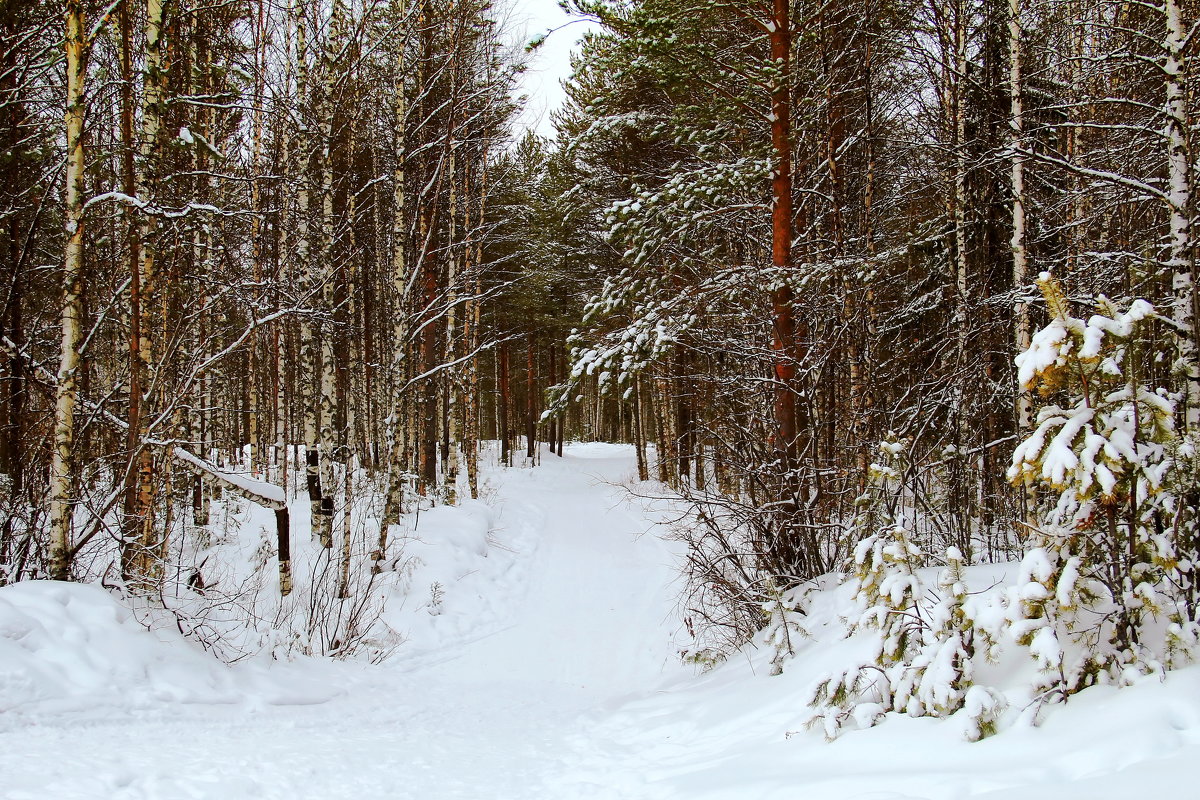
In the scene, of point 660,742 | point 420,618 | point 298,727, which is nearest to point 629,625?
point 420,618

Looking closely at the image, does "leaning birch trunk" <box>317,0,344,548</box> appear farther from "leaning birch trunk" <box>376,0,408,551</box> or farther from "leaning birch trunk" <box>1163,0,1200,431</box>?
"leaning birch trunk" <box>1163,0,1200,431</box>

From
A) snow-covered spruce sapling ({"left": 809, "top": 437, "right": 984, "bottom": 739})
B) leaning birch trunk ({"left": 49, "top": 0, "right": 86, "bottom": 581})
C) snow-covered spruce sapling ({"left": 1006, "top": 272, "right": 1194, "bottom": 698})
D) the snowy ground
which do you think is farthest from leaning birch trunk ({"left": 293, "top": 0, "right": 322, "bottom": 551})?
snow-covered spruce sapling ({"left": 1006, "top": 272, "right": 1194, "bottom": 698})

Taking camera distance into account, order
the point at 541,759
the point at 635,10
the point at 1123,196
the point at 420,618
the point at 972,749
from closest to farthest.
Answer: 1. the point at 972,749
2. the point at 541,759
3. the point at 1123,196
4. the point at 635,10
5. the point at 420,618

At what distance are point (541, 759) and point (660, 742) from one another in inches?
33.4

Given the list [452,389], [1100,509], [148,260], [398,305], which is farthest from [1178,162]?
[452,389]

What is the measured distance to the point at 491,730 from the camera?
4.85m

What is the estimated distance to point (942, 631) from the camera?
3.26m

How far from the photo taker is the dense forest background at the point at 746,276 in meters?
3.36

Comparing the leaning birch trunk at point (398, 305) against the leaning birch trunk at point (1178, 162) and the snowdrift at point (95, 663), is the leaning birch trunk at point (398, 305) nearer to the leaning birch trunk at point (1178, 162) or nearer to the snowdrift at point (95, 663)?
the snowdrift at point (95, 663)

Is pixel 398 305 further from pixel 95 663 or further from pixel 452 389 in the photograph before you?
pixel 95 663

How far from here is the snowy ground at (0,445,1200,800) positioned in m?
2.49

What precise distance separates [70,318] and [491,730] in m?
4.46

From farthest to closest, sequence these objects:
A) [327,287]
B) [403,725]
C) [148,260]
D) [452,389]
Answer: [452,389], [327,287], [148,260], [403,725]

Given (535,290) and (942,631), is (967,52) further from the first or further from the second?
(535,290)
